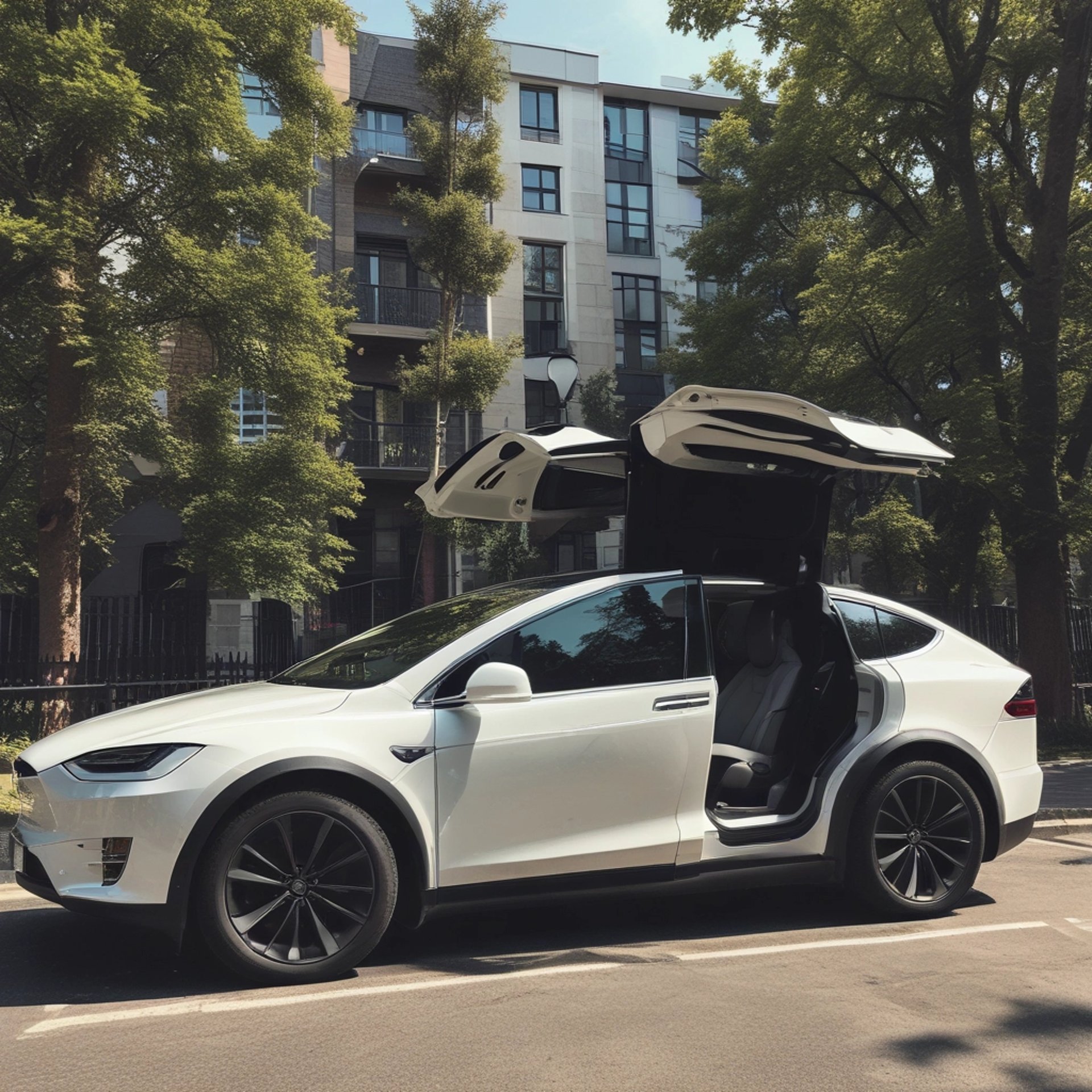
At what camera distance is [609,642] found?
203 inches

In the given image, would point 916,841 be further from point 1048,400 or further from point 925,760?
point 1048,400

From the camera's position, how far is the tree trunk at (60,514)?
13.6m

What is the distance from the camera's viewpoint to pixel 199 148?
42.7 ft

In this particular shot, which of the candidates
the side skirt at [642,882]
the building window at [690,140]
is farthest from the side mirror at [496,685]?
the building window at [690,140]

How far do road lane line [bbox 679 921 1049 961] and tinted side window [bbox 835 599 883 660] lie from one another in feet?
4.47

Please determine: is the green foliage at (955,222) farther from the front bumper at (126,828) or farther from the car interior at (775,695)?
the front bumper at (126,828)

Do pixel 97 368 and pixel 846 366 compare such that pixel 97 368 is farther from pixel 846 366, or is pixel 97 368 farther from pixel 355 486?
pixel 846 366

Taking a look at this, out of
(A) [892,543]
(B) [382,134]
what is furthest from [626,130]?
(A) [892,543]

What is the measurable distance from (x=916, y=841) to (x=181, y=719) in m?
3.57

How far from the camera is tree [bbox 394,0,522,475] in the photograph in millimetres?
22938

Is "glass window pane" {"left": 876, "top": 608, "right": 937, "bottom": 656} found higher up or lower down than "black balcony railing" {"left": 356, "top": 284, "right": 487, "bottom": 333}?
lower down

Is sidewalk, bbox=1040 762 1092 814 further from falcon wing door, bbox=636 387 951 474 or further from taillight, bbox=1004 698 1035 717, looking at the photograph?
falcon wing door, bbox=636 387 951 474

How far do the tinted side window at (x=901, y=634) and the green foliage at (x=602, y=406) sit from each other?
24.9 m

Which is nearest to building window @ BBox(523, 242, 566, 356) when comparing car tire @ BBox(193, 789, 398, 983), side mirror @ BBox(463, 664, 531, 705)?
side mirror @ BBox(463, 664, 531, 705)
